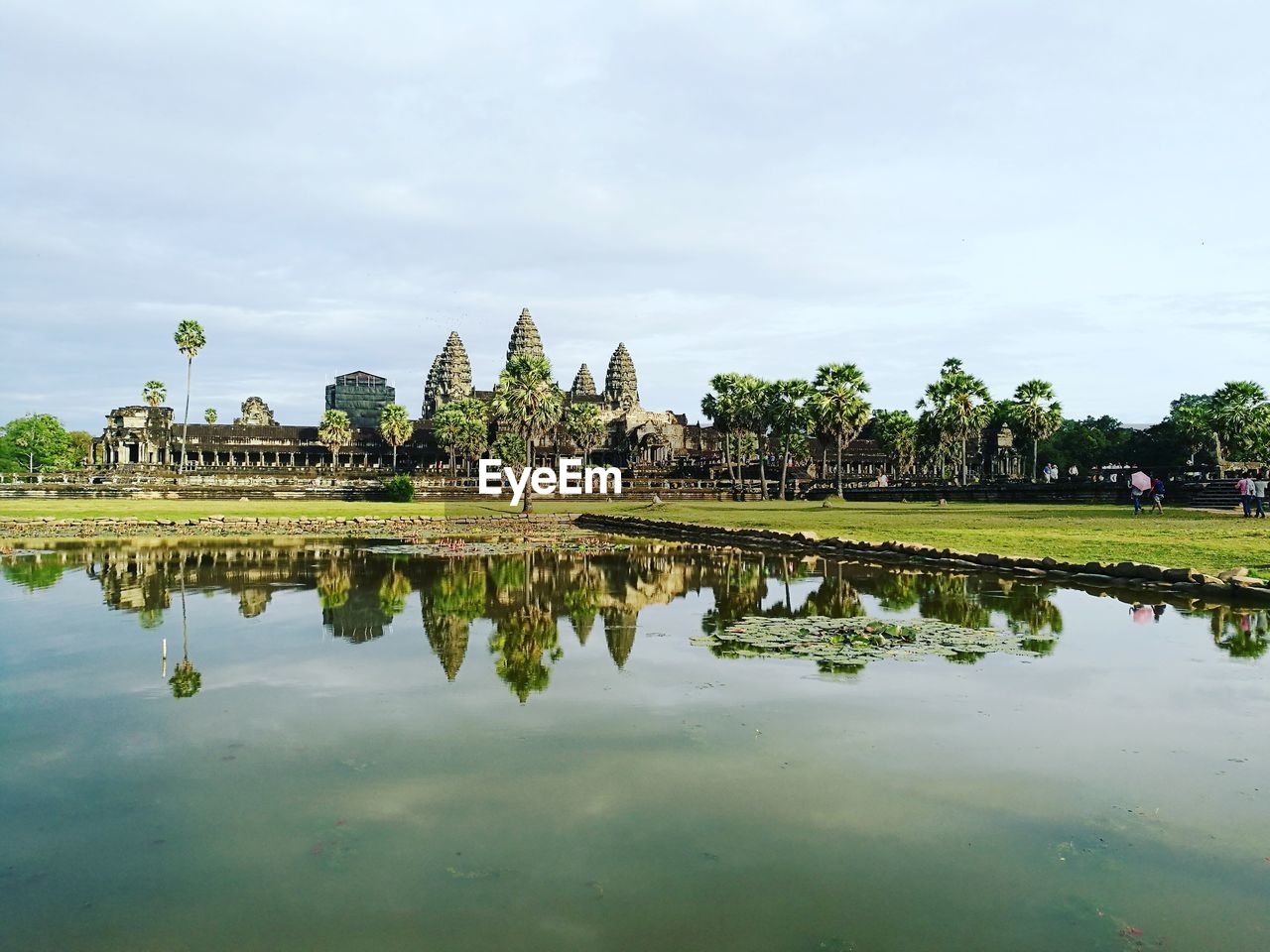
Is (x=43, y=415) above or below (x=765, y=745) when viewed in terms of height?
above

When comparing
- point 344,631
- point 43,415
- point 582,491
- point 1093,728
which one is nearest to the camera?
point 1093,728

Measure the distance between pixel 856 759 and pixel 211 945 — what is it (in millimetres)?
4985

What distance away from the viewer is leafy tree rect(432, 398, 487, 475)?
103 meters

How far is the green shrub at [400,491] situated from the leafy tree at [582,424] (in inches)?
1314

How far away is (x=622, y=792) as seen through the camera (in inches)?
274

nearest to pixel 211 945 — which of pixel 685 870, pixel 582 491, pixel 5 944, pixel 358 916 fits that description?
pixel 358 916

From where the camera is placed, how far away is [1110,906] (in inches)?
204

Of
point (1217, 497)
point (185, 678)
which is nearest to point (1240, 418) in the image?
point (1217, 497)

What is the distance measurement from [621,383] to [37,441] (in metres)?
87.3

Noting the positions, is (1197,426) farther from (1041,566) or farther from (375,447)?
(375,447)

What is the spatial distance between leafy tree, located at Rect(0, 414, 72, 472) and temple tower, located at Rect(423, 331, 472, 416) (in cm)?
5482

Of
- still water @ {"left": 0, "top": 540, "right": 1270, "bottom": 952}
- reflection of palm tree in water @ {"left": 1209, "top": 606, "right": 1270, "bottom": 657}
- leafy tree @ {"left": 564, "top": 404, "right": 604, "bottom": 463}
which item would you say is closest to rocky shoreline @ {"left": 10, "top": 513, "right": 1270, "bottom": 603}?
reflection of palm tree in water @ {"left": 1209, "top": 606, "right": 1270, "bottom": 657}

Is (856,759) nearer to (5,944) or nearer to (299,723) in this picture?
(299,723)

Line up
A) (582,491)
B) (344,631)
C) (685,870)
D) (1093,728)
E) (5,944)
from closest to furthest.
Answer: (5,944)
(685,870)
(1093,728)
(344,631)
(582,491)
